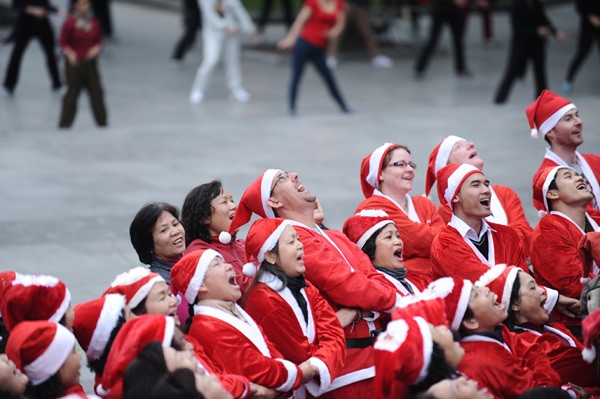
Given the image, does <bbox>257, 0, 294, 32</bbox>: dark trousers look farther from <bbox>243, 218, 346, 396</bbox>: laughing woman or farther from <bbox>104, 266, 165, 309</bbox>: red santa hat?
<bbox>104, 266, 165, 309</bbox>: red santa hat

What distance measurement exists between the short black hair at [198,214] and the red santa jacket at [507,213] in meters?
1.68

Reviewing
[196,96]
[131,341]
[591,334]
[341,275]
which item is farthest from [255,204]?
[196,96]

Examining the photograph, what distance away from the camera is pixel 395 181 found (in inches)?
281

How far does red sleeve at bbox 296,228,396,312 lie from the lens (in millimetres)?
5941

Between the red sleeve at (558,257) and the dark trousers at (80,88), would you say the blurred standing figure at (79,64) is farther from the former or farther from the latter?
the red sleeve at (558,257)

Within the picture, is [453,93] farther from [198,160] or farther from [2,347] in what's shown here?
[2,347]

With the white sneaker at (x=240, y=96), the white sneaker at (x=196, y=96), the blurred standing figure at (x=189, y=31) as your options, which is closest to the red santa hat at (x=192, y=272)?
the white sneaker at (x=196, y=96)

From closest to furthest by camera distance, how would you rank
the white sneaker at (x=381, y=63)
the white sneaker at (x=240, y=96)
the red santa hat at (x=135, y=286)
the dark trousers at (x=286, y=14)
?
1. the red santa hat at (x=135, y=286)
2. the white sneaker at (x=240, y=96)
3. the white sneaker at (x=381, y=63)
4. the dark trousers at (x=286, y=14)

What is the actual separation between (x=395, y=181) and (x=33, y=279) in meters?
2.71

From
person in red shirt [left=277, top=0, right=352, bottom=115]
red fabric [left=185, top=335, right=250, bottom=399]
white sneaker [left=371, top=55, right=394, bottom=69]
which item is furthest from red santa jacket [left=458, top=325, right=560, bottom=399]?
white sneaker [left=371, top=55, right=394, bottom=69]

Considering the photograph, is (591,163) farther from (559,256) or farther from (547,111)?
(559,256)

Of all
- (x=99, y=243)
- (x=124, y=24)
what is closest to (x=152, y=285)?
(x=99, y=243)

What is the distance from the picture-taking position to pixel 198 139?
13.4 metres

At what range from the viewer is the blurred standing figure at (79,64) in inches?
552
